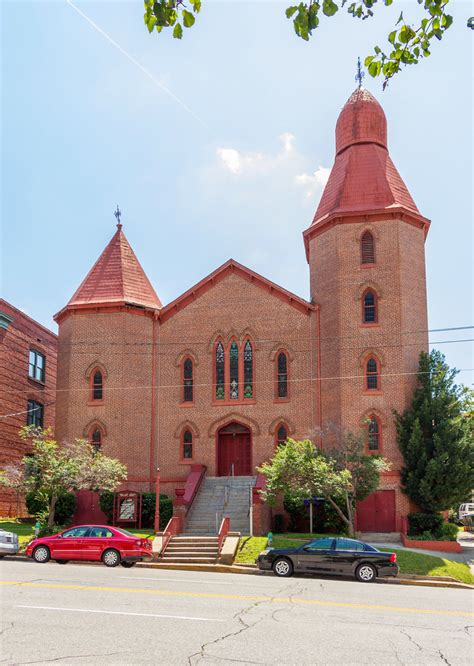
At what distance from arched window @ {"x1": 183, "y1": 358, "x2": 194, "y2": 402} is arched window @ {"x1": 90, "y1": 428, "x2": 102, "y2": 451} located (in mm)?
4341

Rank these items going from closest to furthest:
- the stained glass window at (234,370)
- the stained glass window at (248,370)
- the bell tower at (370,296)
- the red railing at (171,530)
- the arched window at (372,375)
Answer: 1. the red railing at (171,530)
2. the bell tower at (370,296)
3. the arched window at (372,375)
4. the stained glass window at (248,370)
5. the stained glass window at (234,370)

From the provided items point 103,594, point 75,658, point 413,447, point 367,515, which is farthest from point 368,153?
point 75,658

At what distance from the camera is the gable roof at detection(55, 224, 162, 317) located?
3816cm

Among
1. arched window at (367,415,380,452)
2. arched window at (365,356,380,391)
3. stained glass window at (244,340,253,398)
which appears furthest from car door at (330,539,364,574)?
stained glass window at (244,340,253,398)

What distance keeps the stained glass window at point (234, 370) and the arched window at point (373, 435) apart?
6453mm

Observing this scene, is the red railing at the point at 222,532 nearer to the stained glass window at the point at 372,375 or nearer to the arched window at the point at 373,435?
the arched window at the point at 373,435

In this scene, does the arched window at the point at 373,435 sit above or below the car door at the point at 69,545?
above

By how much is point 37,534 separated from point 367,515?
13458mm

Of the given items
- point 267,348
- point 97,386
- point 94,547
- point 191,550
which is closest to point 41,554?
point 94,547

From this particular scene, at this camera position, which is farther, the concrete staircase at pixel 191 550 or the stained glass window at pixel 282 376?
the stained glass window at pixel 282 376

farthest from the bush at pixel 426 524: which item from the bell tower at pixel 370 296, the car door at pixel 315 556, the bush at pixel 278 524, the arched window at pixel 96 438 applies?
the arched window at pixel 96 438

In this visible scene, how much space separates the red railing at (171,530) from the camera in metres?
26.6

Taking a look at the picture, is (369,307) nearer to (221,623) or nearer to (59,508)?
(59,508)

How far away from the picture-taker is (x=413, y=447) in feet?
105
